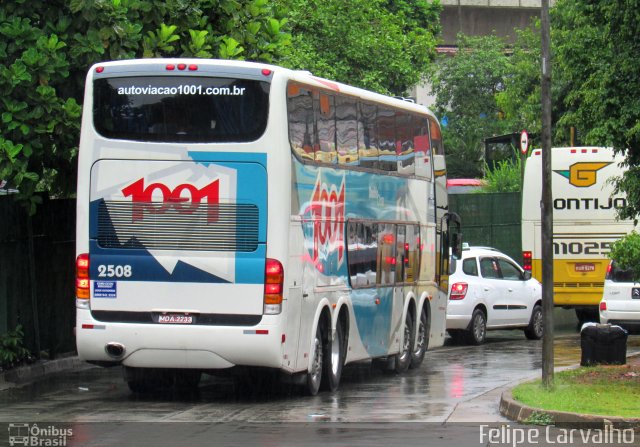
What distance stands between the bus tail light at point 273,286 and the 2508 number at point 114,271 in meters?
1.58

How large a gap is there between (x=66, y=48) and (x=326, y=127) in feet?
12.6

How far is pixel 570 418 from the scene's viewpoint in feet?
41.1

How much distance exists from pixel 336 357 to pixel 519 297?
34.4 ft

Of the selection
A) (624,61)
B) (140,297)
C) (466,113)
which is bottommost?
(140,297)

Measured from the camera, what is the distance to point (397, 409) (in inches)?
567

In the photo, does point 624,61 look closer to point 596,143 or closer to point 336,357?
point 596,143

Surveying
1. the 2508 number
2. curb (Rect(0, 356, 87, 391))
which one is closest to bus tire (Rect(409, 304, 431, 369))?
curb (Rect(0, 356, 87, 391))

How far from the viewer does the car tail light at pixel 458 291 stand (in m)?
24.8

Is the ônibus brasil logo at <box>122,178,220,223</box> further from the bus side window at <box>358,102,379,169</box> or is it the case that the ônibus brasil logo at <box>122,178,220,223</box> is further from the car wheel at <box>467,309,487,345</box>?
the car wheel at <box>467,309,487,345</box>

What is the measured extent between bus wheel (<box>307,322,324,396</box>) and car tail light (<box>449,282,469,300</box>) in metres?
9.01

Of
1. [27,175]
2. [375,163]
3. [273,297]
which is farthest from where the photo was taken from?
[375,163]

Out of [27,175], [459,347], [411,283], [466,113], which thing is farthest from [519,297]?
[466,113]

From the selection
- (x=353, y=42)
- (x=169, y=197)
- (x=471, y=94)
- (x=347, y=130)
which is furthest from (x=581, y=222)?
(x=471, y=94)

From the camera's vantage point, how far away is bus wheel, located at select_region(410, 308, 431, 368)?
20.4 m
